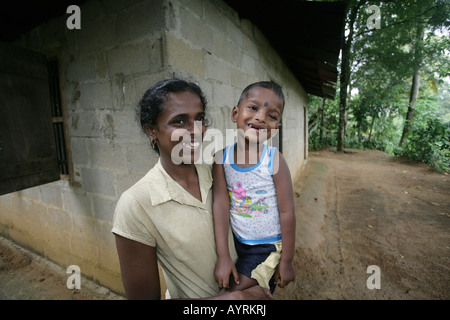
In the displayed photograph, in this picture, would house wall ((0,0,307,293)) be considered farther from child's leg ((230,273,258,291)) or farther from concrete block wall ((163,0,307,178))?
child's leg ((230,273,258,291))

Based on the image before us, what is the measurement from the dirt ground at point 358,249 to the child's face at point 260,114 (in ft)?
7.49

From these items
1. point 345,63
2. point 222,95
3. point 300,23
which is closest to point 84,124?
point 222,95

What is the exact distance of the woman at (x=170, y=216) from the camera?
3.14ft

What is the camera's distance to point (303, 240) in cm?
383

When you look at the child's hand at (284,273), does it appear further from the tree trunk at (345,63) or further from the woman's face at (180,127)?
the tree trunk at (345,63)

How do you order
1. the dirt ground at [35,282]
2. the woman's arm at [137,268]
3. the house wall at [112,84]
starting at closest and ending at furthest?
the woman's arm at [137,268] → the house wall at [112,84] → the dirt ground at [35,282]

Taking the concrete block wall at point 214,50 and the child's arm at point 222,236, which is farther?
the concrete block wall at point 214,50

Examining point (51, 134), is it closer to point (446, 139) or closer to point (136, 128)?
point (136, 128)

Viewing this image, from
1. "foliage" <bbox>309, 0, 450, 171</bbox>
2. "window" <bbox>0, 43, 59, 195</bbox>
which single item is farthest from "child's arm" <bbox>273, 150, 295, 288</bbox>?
"foliage" <bbox>309, 0, 450, 171</bbox>

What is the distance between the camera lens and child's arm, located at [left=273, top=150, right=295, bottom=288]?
1281mm

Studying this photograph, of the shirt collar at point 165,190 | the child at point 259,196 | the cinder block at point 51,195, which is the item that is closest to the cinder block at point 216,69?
the child at point 259,196

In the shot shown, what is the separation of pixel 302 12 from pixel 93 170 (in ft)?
9.29

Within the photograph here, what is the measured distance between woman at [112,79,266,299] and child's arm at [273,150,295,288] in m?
0.22

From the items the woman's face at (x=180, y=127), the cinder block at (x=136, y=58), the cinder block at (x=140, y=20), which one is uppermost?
the cinder block at (x=140, y=20)
